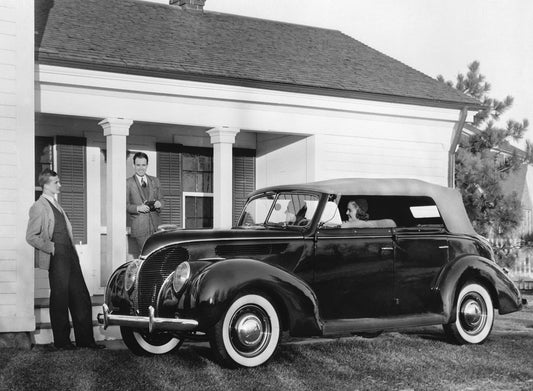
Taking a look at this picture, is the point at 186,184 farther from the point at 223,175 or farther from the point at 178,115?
the point at 178,115

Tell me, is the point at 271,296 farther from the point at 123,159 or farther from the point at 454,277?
the point at 123,159

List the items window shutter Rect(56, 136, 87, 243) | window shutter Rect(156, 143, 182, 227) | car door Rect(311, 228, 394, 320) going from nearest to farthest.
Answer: car door Rect(311, 228, 394, 320)
window shutter Rect(56, 136, 87, 243)
window shutter Rect(156, 143, 182, 227)

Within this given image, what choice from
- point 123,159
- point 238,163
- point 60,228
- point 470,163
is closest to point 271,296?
point 60,228

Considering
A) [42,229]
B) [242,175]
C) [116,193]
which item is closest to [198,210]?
[242,175]

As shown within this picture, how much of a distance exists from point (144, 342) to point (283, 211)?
1.99 meters

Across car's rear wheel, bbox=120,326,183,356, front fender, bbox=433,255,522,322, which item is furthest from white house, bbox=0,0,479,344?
front fender, bbox=433,255,522,322

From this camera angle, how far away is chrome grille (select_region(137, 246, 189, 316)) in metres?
7.68

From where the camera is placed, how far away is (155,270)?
7711 millimetres

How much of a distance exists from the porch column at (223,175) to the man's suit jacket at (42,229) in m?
3.61

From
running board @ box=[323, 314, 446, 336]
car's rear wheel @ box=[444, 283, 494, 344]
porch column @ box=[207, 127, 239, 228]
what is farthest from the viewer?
porch column @ box=[207, 127, 239, 228]

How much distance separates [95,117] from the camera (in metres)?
11.3

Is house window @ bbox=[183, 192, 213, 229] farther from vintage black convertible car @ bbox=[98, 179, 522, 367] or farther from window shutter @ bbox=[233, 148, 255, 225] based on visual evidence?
vintage black convertible car @ bbox=[98, 179, 522, 367]

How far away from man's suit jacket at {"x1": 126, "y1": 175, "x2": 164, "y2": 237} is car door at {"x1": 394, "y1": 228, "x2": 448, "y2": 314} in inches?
132

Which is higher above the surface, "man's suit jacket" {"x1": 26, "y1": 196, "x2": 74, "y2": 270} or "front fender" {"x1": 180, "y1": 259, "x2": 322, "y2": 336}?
"man's suit jacket" {"x1": 26, "y1": 196, "x2": 74, "y2": 270}
